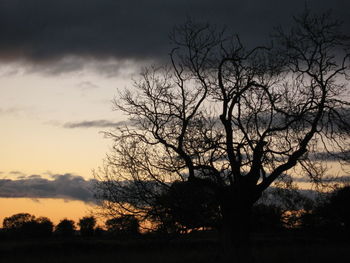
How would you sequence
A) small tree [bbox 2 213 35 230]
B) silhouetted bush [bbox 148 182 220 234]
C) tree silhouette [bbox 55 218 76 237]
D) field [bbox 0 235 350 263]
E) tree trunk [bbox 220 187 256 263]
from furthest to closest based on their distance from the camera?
small tree [bbox 2 213 35 230], tree silhouette [bbox 55 218 76 237], field [bbox 0 235 350 263], silhouetted bush [bbox 148 182 220 234], tree trunk [bbox 220 187 256 263]

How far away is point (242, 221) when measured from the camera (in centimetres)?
1472

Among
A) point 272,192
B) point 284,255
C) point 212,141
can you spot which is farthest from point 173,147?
point 284,255

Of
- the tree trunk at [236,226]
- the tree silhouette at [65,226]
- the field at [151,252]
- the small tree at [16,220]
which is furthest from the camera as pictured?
the small tree at [16,220]

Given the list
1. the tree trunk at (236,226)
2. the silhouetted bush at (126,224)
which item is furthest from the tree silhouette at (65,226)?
the tree trunk at (236,226)

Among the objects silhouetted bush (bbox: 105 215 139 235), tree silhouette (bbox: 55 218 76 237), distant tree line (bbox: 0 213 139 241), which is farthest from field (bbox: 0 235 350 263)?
tree silhouette (bbox: 55 218 76 237)

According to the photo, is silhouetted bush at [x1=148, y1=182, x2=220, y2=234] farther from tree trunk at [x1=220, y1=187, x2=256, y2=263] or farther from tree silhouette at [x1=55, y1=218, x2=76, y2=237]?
tree silhouette at [x1=55, y1=218, x2=76, y2=237]

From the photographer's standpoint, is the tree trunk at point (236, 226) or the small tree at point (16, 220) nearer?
the tree trunk at point (236, 226)

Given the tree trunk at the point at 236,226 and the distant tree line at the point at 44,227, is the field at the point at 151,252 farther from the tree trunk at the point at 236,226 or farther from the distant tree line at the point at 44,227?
the distant tree line at the point at 44,227

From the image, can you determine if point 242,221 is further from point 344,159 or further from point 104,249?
point 104,249

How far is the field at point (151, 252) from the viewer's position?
1827cm

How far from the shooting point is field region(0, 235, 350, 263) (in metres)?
18.3

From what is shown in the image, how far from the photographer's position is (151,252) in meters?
24.0

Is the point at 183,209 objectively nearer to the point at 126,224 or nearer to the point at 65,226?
the point at 126,224

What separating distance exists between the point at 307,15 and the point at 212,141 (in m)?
6.00
